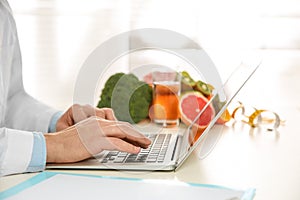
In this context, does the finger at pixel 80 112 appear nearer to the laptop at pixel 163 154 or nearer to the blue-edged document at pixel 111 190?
the laptop at pixel 163 154

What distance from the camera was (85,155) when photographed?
1.03 m

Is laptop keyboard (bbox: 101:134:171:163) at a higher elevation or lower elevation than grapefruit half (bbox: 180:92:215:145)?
higher

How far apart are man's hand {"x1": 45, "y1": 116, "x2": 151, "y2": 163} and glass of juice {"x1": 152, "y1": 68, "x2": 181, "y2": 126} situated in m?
0.43

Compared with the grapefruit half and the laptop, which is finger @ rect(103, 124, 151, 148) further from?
the grapefruit half

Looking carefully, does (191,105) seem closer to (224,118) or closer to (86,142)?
(224,118)

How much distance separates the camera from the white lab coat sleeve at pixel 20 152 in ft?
3.15

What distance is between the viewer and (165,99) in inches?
59.3

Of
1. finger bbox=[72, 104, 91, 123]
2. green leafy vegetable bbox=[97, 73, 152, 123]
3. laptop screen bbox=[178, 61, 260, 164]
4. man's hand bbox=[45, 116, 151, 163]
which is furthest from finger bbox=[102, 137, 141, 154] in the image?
green leafy vegetable bbox=[97, 73, 152, 123]

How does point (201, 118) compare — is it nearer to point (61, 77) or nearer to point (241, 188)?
→ point (241, 188)

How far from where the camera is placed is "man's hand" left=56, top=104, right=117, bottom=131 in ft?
4.06

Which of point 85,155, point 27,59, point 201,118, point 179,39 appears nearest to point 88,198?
point 85,155

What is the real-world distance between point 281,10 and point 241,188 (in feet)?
6.28

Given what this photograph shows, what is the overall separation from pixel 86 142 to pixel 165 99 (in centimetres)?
51

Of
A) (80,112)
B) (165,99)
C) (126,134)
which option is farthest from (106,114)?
(165,99)
